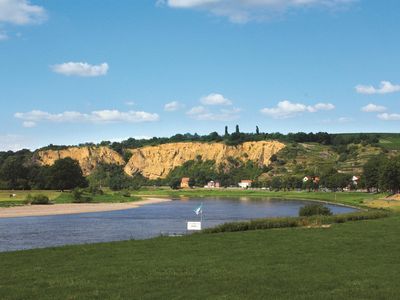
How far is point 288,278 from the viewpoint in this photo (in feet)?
50.9

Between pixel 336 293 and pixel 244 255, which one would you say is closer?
pixel 336 293

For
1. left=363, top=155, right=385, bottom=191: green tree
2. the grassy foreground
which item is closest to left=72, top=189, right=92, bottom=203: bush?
left=363, top=155, right=385, bottom=191: green tree

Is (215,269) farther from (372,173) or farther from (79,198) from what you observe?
(372,173)

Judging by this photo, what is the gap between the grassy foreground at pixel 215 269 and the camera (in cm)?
1396

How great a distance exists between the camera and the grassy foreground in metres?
14.0

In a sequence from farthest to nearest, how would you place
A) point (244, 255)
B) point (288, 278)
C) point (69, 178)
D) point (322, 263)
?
point (69, 178)
point (244, 255)
point (322, 263)
point (288, 278)

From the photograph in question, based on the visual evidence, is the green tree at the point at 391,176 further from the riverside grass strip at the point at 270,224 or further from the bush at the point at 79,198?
the riverside grass strip at the point at 270,224

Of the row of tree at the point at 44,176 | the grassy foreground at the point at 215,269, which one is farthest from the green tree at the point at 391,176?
the row of tree at the point at 44,176

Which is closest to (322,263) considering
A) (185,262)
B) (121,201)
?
(185,262)

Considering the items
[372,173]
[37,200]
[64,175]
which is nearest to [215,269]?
[37,200]

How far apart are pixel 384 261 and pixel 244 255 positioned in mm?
5414

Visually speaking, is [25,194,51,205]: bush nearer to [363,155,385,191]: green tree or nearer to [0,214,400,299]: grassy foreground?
[363,155,385,191]: green tree

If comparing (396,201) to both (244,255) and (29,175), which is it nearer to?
(244,255)

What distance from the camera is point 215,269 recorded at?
17.5m
